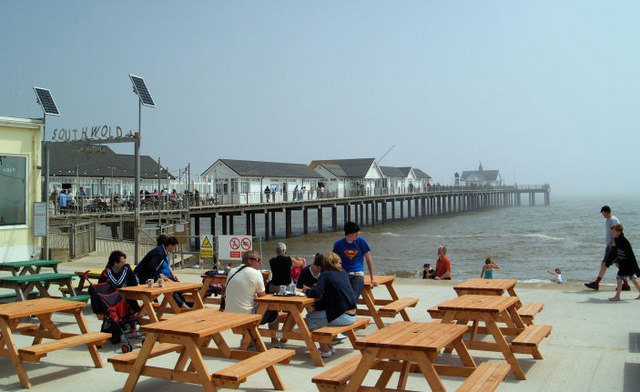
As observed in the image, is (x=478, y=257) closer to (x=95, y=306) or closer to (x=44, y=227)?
(x=44, y=227)

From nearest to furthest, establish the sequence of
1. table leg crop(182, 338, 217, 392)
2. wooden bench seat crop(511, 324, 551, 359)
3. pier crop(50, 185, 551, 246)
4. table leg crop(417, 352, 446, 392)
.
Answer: table leg crop(417, 352, 446, 392) → table leg crop(182, 338, 217, 392) → wooden bench seat crop(511, 324, 551, 359) → pier crop(50, 185, 551, 246)

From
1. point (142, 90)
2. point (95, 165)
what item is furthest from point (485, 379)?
point (95, 165)

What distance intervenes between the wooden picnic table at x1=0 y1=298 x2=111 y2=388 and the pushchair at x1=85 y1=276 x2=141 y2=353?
328mm

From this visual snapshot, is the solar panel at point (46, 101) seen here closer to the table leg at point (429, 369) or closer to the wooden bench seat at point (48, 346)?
the wooden bench seat at point (48, 346)

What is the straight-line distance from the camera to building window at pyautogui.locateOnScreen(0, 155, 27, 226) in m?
12.2

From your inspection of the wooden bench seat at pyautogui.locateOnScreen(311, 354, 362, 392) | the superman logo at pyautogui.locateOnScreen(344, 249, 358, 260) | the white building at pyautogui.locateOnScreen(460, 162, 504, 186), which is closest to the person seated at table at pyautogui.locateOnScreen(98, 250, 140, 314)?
the superman logo at pyautogui.locateOnScreen(344, 249, 358, 260)

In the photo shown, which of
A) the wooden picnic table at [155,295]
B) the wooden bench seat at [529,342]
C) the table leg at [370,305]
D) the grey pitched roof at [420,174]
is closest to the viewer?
the wooden bench seat at [529,342]

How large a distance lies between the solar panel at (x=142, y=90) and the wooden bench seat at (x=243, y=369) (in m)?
11.4

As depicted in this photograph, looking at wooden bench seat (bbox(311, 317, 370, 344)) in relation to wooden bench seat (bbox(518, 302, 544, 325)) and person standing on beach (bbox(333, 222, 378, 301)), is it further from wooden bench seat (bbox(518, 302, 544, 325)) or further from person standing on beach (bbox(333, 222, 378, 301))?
wooden bench seat (bbox(518, 302, 544, 325))

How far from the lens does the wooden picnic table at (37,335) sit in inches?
187

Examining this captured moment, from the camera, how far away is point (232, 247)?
12961 millimetres

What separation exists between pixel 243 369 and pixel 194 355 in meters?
0.37

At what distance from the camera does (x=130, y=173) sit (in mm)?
43938

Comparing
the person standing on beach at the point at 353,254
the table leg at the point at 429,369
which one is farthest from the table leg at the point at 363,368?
the person standing on beach at the point at 353,254
